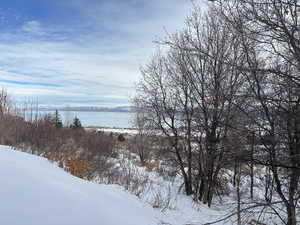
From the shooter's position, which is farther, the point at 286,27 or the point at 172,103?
the point at 172,103

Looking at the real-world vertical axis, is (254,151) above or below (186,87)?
below

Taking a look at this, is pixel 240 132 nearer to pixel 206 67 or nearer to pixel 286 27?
pixel 286 27

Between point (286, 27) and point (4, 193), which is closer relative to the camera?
point (4, 193)

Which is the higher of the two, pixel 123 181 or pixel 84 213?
pixel 84 213

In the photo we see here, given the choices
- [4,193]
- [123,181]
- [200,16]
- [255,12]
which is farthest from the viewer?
[200,16]

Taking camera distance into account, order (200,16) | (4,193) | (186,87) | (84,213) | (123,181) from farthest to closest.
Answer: (186,87) < (200,16) < (123,181) < (84,213) < (4,193)

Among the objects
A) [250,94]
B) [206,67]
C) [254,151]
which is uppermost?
[206,67]

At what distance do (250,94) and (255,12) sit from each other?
149 centimetres

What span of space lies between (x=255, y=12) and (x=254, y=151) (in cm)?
251

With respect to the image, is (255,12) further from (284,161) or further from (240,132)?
(284,161)

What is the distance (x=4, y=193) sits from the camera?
2734mm

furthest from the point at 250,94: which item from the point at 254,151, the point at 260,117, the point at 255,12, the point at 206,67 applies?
the point at 206,67

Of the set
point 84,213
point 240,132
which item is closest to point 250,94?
point 240,132

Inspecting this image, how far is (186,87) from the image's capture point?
11.4m
